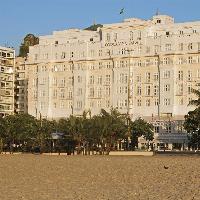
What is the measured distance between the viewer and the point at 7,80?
15475 cm

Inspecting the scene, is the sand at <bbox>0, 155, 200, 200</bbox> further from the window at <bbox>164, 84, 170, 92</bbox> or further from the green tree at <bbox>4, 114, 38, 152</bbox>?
the window at <bbox>164, 84, 170, 92</bbox>

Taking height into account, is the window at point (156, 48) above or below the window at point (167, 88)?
above

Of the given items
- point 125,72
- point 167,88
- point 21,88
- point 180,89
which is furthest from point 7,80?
point 180,89

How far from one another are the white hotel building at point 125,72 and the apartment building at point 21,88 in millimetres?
6472

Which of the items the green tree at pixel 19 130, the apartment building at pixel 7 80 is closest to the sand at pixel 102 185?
the green tree at pixel 19 130

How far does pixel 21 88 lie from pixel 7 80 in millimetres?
4173

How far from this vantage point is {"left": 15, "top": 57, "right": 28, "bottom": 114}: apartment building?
500 ft

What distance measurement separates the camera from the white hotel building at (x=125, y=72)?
126188 millimetres

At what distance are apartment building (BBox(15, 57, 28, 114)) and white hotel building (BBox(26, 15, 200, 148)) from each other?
6472 mm

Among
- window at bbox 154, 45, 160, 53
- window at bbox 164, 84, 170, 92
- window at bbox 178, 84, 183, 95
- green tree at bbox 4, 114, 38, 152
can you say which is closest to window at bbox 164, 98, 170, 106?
window at bbox 164, 84, 170, 92

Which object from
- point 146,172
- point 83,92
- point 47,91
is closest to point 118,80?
point 83,92

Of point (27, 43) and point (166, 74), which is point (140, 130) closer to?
point (166, 74)

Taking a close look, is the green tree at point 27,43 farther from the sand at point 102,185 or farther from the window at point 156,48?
the sand at point 102,185

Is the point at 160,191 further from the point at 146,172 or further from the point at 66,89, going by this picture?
the point at 66,89
